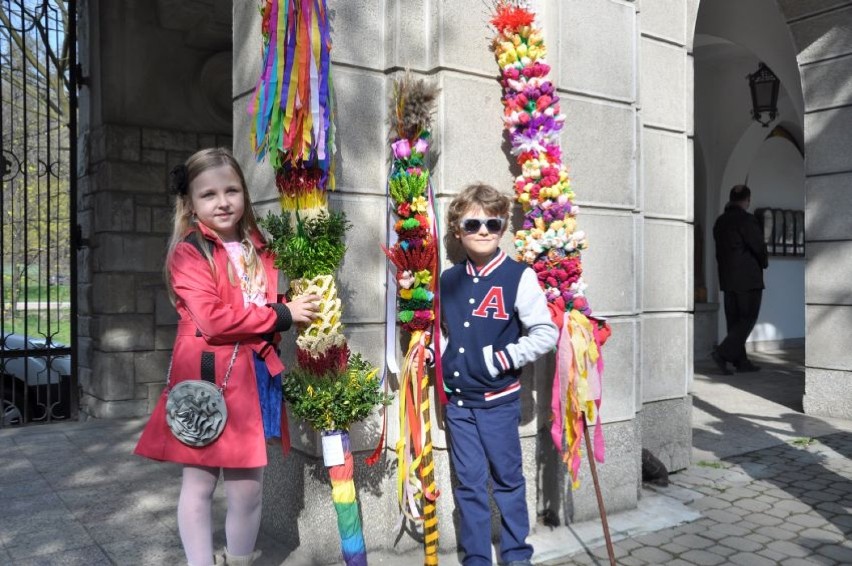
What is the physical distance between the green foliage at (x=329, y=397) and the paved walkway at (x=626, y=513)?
892 millimetres

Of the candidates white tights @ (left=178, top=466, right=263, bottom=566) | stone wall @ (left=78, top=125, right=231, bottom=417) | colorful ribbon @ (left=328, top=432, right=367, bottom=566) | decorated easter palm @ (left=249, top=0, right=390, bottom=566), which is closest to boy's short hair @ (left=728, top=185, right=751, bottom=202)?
stone wall @ (left=78, top=125, right=231, bottom=417)

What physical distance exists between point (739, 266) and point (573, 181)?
19.7 feet

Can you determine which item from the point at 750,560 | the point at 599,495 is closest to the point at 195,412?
the point at 599,495

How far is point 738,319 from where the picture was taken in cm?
921

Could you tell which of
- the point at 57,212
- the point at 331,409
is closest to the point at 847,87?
the point at 331,409

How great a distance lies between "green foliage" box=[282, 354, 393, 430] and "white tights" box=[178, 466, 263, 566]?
311 millimetres

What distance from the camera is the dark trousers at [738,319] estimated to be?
909cm

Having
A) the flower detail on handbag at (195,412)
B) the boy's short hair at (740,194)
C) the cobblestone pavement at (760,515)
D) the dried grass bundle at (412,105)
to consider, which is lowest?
the cobblestone pavement at (760,515)

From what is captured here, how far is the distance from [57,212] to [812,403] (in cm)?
747

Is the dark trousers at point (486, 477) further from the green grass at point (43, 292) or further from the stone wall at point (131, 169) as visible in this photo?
the green grass at point (43, 292)

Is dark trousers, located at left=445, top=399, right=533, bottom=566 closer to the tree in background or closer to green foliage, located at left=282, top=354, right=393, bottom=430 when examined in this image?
green foliage, located at left=282, top=354, right=393, bottom=430

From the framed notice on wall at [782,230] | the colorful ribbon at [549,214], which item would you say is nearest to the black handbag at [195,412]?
the colorful ribbon at [549,214]

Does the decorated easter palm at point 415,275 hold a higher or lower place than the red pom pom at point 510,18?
lower

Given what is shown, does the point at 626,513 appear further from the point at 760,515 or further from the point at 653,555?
the point at 760,515
